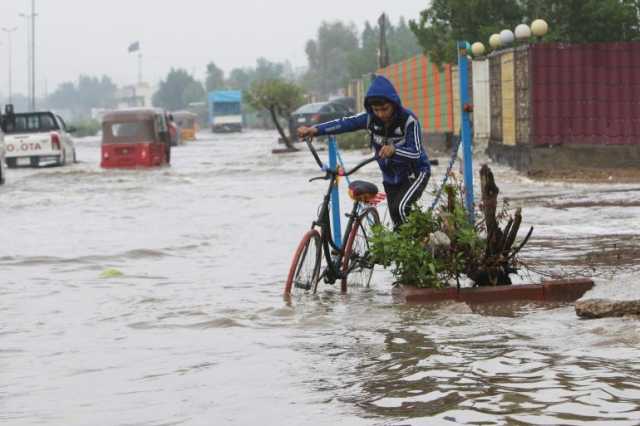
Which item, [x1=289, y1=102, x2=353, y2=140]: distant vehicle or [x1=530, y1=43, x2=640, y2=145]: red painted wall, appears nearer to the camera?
[x1=530, y1=43, x2=640, y2=145]: red painted wall

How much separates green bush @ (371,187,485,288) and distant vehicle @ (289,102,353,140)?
141 feet

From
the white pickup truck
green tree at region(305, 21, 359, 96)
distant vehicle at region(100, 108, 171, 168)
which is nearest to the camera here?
distant vehicle at region(100, 108, 171, 168)

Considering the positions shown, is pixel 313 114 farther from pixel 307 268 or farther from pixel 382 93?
pixel 382 93

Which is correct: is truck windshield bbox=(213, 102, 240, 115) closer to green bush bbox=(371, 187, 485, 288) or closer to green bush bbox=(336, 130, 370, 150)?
green bush bbox=(336, 130, 370, 150)

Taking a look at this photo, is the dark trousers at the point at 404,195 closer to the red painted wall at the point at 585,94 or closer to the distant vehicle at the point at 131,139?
the red painted wall at the point at 585,94

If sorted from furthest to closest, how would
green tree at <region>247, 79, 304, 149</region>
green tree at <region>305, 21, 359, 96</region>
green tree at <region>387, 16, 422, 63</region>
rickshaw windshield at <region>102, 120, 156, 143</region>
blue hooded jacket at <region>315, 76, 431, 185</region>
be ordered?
green tree at <region>305, 21, 359, 96</region>
green tree at <region>387, 16, 422, 63</region>
green tree at <region>247, 79, 304, 149</region>
rickshaw windshield at <region>102, 120, 156, 143</region>
blue hooded jacket at <region>315, 76, 431, 185</region>

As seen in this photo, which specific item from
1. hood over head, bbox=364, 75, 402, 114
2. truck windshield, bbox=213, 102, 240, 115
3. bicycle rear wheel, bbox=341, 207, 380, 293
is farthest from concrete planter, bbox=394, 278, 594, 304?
truck windshield, bbox=213, 102, 240, 115

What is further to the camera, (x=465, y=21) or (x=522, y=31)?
(x=465, y=21)

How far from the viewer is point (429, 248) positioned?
368 inches

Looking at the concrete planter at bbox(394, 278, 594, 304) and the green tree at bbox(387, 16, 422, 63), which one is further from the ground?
the green tree at bbox(387, 16, 422, 63)

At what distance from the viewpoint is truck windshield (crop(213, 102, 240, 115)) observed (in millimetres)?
97562

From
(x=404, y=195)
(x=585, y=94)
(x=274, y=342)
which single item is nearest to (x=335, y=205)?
(x=404, y=195)

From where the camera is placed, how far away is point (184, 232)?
52.4 feet

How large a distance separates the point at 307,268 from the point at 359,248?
19.7 inches
